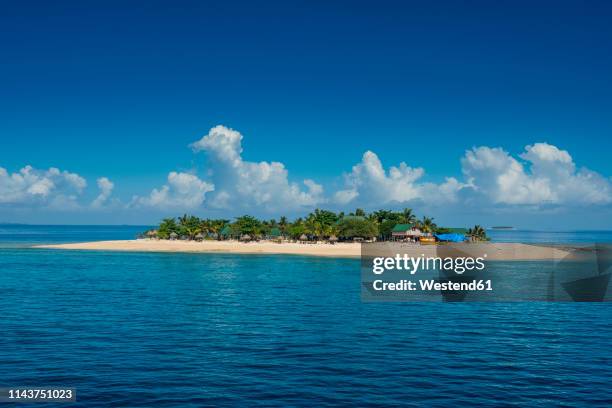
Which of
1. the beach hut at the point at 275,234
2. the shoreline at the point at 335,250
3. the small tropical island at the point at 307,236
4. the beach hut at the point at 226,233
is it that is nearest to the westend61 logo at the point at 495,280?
the shoreline at the point at 335,250

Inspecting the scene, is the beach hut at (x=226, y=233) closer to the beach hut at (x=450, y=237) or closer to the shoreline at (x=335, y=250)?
the shoreline at (x=335, y=250)

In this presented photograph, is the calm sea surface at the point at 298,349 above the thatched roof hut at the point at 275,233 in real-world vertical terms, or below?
below

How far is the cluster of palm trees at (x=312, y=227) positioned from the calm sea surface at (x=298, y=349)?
106 metres

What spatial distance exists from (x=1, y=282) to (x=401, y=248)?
93.7 meters

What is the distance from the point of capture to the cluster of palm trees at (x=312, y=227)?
15638 cm

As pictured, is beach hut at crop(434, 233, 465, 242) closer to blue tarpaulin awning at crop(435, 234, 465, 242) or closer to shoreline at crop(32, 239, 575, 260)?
blue tarpaulin awning at crop(435, 234, 465, 242)

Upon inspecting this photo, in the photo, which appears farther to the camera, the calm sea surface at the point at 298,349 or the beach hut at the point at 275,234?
the beach hut at the point at 275,234

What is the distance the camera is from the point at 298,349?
27797 mm

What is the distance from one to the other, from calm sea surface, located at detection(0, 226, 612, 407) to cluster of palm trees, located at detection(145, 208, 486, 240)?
106 m

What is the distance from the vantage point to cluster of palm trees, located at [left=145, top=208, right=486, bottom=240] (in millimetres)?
156375

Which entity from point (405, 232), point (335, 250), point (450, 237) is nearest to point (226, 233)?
point (335, 250)

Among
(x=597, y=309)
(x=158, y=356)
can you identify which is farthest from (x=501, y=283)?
(x=158, y=356)

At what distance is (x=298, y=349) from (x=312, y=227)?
132m

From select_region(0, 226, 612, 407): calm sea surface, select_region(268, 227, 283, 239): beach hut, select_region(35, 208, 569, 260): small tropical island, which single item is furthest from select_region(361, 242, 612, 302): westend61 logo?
select_region(268, 227, 283, 239): beach hut
